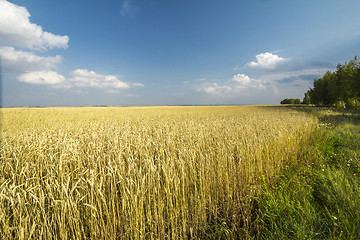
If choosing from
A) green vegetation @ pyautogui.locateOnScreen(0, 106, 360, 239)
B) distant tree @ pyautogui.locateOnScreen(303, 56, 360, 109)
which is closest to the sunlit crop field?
green vegetation @ pyautogui.locateOnScreen(0, 106, 360, 239)

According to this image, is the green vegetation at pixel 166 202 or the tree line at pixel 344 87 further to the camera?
the tree line at pixel 344 87

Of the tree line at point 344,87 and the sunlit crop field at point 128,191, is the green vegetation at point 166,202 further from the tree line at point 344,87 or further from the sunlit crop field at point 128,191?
the tree line at point 344,87

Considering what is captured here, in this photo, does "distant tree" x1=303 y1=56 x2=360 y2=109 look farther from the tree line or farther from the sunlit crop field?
the sunlit crop field

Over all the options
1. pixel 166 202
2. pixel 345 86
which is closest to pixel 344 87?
pixel 345 86

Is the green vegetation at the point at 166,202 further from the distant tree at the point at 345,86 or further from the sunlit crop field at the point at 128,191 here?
the distant tree at the point at 345,86

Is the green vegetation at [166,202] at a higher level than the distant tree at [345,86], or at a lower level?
lower

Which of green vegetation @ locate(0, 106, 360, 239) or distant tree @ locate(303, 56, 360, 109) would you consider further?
distant tree @ locate(303, 56, 360, 109)

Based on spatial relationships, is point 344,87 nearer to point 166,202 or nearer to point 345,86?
point 345,86

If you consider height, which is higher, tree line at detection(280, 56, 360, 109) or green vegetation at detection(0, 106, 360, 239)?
tree line at detection(280, 56, 360, 109)

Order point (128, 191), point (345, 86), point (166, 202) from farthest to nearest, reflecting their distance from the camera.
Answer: point (345, 86), point (166, 202), point (128, 191)

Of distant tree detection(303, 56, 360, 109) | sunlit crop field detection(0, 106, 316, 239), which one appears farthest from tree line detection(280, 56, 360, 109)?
sunlit crop field detection(0, 106, 316, 239)

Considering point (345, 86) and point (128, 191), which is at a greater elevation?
point (345, 86)

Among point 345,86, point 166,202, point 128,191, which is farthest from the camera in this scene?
point 345,86

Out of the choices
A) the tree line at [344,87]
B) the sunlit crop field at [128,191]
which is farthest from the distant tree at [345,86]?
the sunlit crop field at [128,191]
